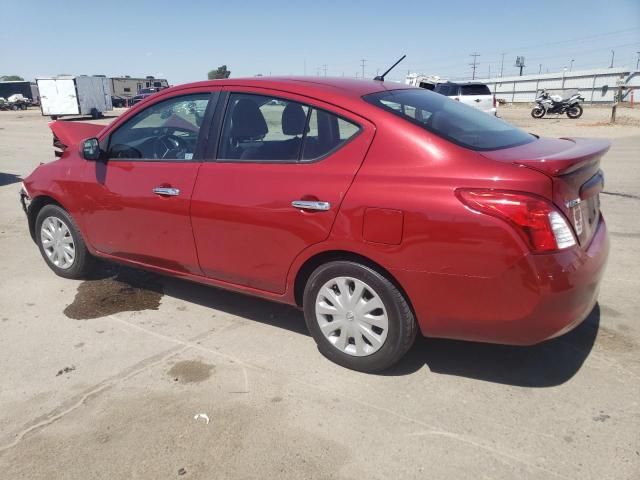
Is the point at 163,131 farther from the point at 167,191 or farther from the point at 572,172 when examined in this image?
the point at 572,172

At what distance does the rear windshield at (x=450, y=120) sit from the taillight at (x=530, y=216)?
1.36ft

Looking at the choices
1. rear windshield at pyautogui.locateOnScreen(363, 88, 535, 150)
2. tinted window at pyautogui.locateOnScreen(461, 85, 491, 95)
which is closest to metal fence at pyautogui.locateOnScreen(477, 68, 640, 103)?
tinted window at pyautogui.locateOnScreen(461, 85, 491, 95)

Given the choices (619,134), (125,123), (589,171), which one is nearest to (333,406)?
(589,171)

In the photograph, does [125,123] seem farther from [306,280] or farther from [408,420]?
[408,420]

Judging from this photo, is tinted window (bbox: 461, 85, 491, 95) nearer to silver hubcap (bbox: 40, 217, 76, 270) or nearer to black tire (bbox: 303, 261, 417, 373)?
silver hubcap (bbox: 40, 217, 76, 270)

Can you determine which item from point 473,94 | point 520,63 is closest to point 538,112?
point 473,94

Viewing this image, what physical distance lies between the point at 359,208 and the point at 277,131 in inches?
36.7

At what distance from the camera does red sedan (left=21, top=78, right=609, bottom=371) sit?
2.65m

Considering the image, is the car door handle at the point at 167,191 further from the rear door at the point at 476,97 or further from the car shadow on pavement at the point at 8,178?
the rear door at the point at 476,97

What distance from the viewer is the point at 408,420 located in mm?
2799

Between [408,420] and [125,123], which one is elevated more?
[125,123]

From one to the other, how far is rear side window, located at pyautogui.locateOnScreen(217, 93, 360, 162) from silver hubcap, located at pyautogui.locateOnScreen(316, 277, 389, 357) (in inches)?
31.4

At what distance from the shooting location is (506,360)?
339 cm

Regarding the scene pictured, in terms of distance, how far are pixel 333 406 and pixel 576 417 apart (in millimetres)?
1260
